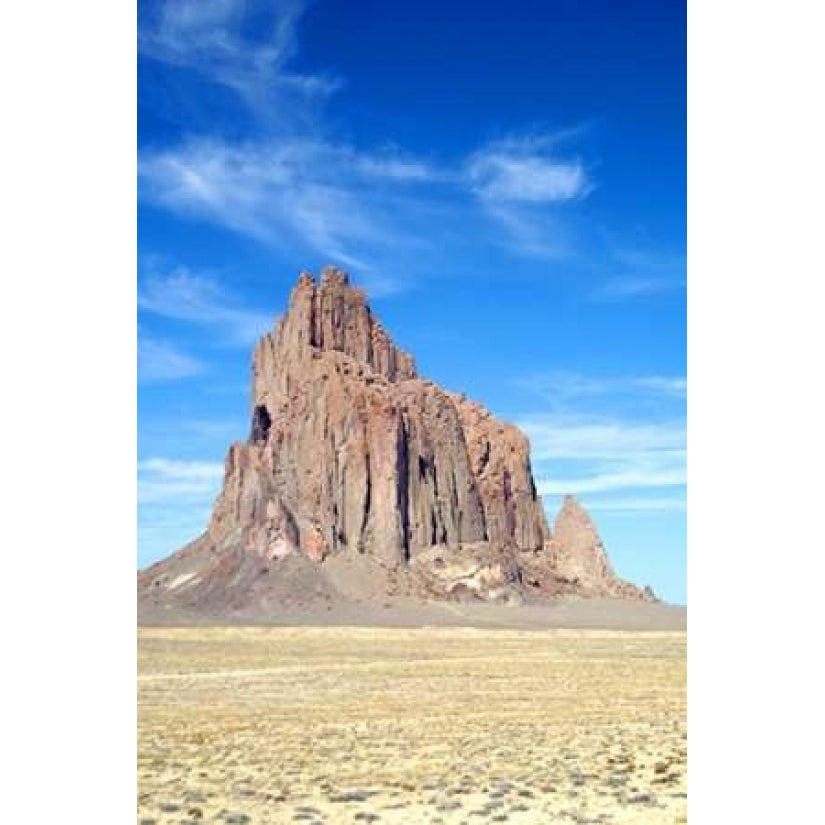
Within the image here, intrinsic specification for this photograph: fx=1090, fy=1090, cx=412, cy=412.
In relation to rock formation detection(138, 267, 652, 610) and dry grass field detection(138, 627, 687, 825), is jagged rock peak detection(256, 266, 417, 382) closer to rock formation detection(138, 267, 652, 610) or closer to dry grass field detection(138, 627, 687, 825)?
rock formation detection(138, 267, 652, 610)

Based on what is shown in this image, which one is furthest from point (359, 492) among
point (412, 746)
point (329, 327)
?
point (412, 746)

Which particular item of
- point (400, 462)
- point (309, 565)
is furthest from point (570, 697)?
point (400, 462)

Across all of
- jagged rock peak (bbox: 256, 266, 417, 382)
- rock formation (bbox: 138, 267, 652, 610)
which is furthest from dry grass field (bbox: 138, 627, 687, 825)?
jagged rock peak (bbox: 256, 266, 417, 382)

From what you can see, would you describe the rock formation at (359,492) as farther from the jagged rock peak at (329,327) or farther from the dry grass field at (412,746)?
the dry grass field at (412,746)
